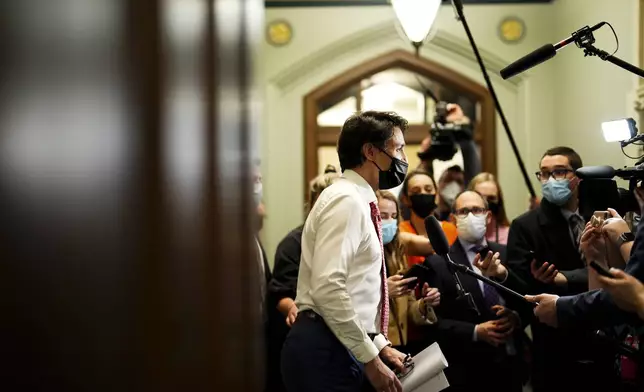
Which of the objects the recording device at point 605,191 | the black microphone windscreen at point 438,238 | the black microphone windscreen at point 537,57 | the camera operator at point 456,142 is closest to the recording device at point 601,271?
the recording device at point 605,191

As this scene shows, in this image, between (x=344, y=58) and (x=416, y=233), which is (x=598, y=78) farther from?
(x=344, y=58)

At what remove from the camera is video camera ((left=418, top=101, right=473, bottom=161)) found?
10.0ft

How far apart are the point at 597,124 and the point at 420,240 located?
2.22ft

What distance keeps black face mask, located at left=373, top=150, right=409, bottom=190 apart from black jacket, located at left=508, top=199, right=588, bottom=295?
0.50 m

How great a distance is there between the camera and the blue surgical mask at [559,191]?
1.94m

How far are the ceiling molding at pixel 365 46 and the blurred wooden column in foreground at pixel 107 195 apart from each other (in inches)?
166

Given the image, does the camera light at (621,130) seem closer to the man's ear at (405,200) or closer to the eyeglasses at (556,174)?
the eyeglasses at (556,174)

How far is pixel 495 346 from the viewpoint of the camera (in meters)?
2.18

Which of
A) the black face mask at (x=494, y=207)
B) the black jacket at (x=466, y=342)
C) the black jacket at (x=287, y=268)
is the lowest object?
the black jacket at (x=466, y=342)

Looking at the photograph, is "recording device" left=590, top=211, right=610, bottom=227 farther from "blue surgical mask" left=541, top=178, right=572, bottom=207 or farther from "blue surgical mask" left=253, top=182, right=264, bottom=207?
"blue surgical mask" left=253, top=182, right=264, bottom=207

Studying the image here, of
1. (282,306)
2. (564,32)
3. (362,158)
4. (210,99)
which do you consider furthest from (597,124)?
(210,99)

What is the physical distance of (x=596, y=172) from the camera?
5.35ft

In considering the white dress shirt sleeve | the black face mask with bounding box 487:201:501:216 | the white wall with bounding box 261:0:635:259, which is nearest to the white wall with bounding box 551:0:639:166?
the black face mask with bounding box 487:201:501:216

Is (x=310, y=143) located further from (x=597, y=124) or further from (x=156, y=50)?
(x=156, y=50)
